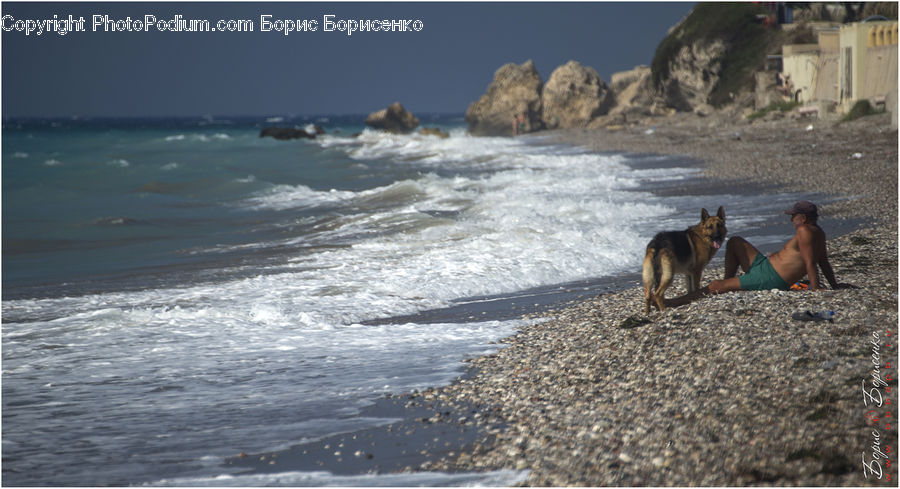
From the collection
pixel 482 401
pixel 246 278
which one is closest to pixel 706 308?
pixel 482 401

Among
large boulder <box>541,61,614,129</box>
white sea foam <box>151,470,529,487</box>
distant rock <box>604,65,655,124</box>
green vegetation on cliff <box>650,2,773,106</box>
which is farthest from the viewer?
large boulder <box>541,61,614,129</box>

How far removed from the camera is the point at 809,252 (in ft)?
25.8

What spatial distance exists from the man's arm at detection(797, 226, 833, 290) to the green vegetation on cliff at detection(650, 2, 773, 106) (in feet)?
189

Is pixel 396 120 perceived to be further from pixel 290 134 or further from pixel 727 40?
pixel 727 40

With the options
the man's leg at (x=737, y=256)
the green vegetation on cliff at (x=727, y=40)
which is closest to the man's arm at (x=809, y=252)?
the man's leg at (x=737, y=256)

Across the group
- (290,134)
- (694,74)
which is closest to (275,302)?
(694,74)

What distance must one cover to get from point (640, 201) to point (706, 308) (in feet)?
42.8

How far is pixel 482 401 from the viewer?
6527 mm

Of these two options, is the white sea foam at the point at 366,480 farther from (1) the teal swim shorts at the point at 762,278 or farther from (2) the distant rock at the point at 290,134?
(2) the distant rock at the point at 290,134

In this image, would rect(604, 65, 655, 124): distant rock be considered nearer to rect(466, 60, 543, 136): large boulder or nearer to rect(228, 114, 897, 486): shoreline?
rect(466, 60, 543, 136): large boulder

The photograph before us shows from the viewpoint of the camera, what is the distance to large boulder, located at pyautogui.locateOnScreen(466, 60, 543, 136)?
87.0 meters

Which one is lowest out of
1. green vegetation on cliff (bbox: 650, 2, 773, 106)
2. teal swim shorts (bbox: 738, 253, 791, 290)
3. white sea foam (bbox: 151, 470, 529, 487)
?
white sea foam (bbox: 151, 470, 529, 487)

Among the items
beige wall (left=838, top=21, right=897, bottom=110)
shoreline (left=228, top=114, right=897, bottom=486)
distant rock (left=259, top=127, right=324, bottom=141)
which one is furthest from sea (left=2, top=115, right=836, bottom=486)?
distant rock (left=259, top=127, right=324, bottom=141)

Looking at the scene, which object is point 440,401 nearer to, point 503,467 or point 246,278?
point 503,467
